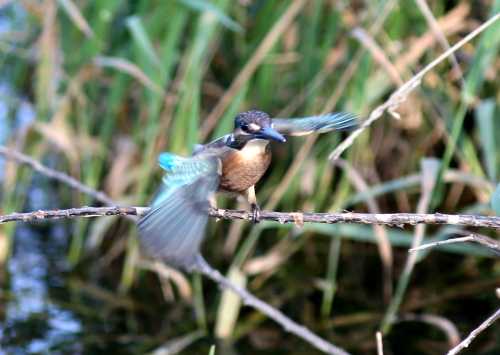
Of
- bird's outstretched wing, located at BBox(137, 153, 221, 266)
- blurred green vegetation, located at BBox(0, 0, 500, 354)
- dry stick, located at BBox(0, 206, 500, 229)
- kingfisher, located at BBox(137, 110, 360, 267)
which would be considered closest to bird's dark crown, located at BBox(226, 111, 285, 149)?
kingfisher, located at BBox(137, 110, 360, 267)

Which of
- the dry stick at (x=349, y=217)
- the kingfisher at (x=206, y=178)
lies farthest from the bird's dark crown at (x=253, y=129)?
the dry stick at (x=349, y=217)

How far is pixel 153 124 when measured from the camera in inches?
105

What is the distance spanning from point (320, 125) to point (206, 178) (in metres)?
0.38

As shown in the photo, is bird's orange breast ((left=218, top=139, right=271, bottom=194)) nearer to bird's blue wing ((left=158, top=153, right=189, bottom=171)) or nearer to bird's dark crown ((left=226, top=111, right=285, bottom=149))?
bird's dark crown ((left=226, top=111, right=285, bottom=149))

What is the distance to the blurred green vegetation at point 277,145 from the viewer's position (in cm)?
268

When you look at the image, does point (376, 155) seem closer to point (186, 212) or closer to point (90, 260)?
point (90, 260)

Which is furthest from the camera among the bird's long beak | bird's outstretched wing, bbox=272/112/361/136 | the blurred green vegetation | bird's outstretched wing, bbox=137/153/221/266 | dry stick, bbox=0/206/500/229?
the blurred green vegetation

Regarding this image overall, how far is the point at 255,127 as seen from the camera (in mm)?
1617

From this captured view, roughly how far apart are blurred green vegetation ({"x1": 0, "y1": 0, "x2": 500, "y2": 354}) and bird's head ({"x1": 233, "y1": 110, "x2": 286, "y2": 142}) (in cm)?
65

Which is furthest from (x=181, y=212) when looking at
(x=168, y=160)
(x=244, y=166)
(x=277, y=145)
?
(x=277, y=145)

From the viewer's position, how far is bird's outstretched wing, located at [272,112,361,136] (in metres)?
1.67

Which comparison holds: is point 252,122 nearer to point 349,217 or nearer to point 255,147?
point 255,147

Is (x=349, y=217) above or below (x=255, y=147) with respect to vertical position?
below

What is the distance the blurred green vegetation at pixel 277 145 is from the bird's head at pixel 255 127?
0.65m
